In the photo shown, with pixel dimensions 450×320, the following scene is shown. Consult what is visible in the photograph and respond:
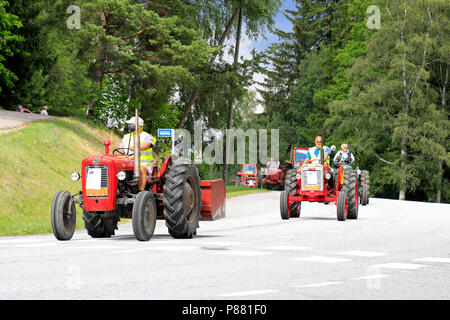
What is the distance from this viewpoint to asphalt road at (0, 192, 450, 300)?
762cm

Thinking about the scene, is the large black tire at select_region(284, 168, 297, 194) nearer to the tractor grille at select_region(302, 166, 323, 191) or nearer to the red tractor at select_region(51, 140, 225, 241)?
the tractor grille at select_region(302, 166, 323, 191)

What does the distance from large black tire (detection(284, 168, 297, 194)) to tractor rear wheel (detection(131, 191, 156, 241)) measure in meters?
8.26

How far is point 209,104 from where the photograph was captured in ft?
148

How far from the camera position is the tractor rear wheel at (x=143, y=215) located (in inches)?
496

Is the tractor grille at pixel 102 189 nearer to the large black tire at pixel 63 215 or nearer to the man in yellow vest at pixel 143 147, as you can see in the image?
the large black tire at pixel 63 215

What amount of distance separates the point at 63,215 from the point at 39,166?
13439 millimetres

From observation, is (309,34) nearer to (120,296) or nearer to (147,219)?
(147,219)

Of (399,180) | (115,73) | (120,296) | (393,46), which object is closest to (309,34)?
(393,46)

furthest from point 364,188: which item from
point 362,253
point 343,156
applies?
point 362,253

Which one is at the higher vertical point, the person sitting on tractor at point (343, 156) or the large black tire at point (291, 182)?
the person sitting on tractor at point (343, 156)

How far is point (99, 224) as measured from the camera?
14.1m

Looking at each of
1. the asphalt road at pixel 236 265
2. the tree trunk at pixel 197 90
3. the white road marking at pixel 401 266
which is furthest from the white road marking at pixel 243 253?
the tree trunk at pixel 197 90

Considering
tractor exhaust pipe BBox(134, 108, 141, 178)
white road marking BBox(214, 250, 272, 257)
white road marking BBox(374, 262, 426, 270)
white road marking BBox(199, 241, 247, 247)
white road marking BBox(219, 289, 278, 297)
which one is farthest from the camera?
white road marking BBox(199, 241, 247, 247)

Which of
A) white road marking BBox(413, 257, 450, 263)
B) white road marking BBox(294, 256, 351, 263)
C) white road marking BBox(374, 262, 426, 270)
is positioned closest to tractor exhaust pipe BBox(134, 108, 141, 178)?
white road marking BBox(294, 256, 351, 263)
